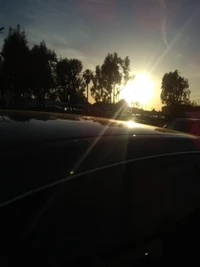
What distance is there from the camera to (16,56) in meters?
39.6

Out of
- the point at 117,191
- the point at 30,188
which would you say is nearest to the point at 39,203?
the point at 30,188

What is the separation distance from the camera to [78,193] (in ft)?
5.48

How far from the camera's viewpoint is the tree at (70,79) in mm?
57938

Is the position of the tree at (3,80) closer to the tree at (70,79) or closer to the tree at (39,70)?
the tree at (39,70)

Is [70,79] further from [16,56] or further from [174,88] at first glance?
[174,88]

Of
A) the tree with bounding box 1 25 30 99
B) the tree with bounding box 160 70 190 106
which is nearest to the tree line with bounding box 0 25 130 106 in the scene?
the tree with bounding box 1 25 30 99

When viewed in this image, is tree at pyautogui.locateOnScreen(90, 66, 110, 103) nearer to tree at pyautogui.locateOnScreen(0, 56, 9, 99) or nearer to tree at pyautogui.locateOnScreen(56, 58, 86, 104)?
tree at pyautogui.locateOnScreen(56, 58, 86, 104)

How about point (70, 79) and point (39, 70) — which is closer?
point (39, 70)

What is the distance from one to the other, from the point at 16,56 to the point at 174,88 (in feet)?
189

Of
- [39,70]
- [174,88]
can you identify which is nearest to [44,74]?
[39,70]

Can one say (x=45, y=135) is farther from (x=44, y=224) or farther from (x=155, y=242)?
(x=155, y=242)

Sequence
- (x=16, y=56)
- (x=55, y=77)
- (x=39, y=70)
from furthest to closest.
Answer: 1. (x=55, y=77)
2. (x=39, y=70)
3. (x=16, y=56)

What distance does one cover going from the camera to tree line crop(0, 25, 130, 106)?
39.9 meters

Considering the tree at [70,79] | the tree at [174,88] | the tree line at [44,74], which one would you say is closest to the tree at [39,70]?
the tree line at [44,74]
